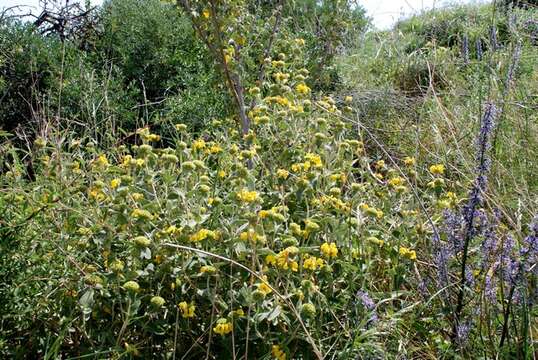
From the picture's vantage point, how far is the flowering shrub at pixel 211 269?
5.91 ft

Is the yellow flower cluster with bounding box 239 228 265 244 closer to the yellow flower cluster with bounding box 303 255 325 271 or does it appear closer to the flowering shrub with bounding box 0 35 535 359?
the flowering shrub with bounding box 0 35 535 359

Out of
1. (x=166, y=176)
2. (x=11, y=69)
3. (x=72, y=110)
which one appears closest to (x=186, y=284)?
(x=166, y=176)

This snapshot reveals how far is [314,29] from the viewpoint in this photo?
5.52m

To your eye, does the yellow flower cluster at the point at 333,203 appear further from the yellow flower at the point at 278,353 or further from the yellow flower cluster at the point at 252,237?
the yellow flower at the point at 278,353

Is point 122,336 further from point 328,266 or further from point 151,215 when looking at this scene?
point 328,266

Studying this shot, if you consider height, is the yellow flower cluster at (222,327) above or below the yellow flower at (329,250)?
below

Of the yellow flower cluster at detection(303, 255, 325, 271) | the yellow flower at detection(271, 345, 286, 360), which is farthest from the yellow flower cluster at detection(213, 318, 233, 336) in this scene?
the yellow flower cluster at detection(303, 255, 325, 271)

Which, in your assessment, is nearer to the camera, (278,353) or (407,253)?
(278,353)

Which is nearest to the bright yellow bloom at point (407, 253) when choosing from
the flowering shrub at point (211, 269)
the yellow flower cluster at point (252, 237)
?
the flowering shrub at point (211, 269)

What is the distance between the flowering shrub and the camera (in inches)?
70.9

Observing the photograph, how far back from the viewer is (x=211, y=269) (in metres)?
1.76

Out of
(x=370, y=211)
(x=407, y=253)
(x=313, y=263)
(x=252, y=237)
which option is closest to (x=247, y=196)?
(x=252, y=237)

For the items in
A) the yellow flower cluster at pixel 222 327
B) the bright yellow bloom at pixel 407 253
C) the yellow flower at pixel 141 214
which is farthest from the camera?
the bright yellow bloom at pixel 407 253

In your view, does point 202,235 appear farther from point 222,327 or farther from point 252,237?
point 222,327
